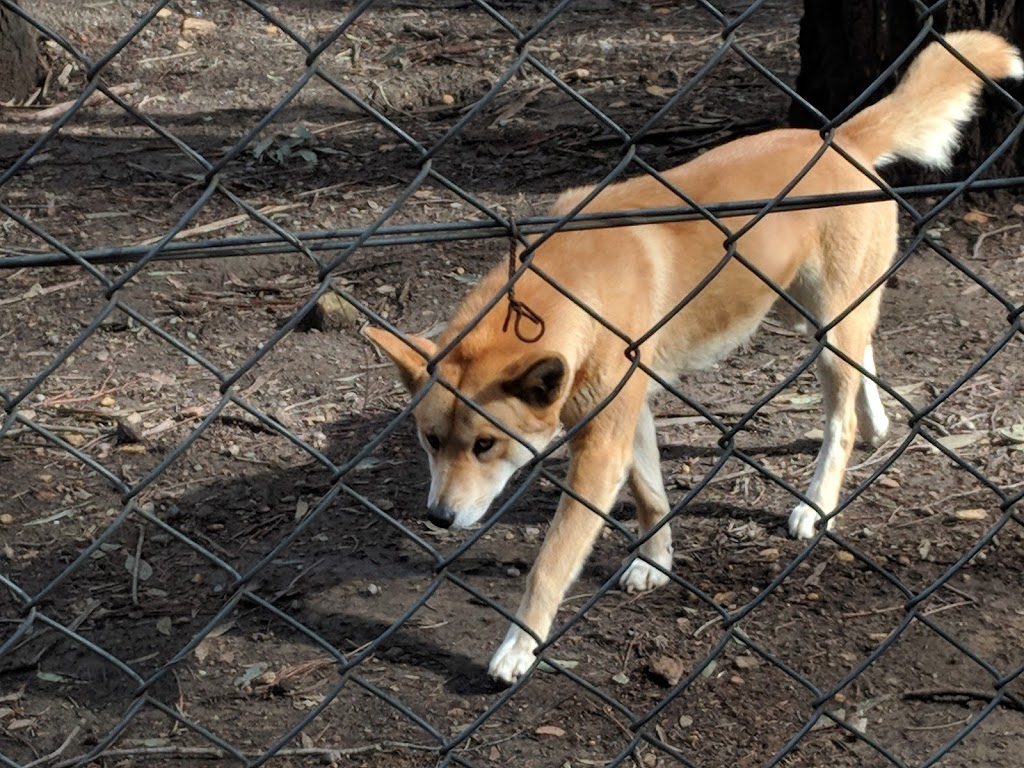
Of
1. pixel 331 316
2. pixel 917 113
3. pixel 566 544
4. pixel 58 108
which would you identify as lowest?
pixel 58 108

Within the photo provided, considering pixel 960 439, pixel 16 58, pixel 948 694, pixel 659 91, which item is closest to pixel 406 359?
pixel 948 694

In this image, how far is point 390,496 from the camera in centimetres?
475

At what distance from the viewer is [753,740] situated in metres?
3.43

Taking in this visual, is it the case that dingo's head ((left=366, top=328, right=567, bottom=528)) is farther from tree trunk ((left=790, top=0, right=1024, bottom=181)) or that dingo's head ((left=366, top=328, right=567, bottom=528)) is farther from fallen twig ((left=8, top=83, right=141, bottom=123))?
fallen twig ((left=8, top=83, right=141, bottom=123))

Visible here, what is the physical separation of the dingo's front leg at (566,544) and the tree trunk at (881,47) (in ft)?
9.20

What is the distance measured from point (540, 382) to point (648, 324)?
0.69m

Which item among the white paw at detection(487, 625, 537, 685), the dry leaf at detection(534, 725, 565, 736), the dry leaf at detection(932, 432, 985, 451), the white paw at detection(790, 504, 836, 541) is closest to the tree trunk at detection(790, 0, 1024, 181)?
the dry leaf at detection(932, 432, 985, 451)

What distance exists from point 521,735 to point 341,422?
198 cm

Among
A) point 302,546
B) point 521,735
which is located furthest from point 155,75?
point 521,735

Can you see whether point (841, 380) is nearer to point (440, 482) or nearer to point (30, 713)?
point (440, 482)

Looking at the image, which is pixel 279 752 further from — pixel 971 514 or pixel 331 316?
pixel 331 316

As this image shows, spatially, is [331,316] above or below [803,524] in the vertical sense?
below

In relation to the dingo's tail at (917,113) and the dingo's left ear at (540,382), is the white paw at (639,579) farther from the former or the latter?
the dingo's tail at (917,113)

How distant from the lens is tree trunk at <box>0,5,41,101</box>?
7590mm
